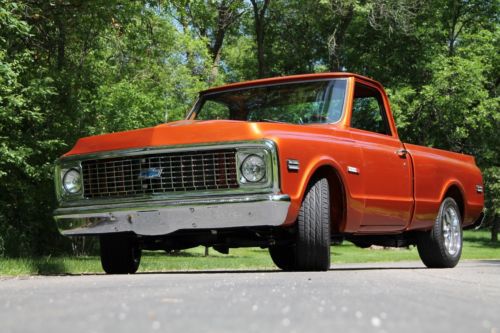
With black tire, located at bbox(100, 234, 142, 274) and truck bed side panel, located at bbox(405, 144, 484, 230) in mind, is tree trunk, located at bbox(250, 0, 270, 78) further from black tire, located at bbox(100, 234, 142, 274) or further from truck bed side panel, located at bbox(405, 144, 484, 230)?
black tire, located at bbox(100, 234, 142, 274)

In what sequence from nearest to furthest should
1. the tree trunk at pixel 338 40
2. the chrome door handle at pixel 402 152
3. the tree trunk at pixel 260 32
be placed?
1. the chrome door handle at pixel 402 152
2. the tree trunk at pixel 338 40
3. the tree trunk at pixel 260 32

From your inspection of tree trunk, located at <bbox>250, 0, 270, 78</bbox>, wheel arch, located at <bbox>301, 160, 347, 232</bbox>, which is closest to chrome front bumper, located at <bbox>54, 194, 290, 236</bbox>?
wheel arch, located at <bbox>301, 160, 347, 232</bbox>

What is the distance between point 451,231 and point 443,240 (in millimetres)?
369

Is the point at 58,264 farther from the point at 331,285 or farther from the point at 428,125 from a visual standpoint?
the point at 428,125

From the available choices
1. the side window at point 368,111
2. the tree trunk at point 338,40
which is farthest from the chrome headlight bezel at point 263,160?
the tree trunk at point 338,40

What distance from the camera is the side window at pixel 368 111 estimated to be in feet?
27.2

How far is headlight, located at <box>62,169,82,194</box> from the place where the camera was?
7582mm

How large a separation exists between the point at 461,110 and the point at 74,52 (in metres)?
14.0

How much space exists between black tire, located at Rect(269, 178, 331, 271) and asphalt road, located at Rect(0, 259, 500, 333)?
1208 millimetres

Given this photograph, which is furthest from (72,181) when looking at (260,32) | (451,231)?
(260,32)

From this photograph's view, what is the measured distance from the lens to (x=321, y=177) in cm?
713

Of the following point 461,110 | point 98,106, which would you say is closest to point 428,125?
point 461,110

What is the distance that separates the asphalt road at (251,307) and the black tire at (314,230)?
Result: 3.96 ft

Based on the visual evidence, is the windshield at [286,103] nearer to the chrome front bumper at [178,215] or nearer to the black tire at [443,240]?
the chrome front bumper at [178,215]
